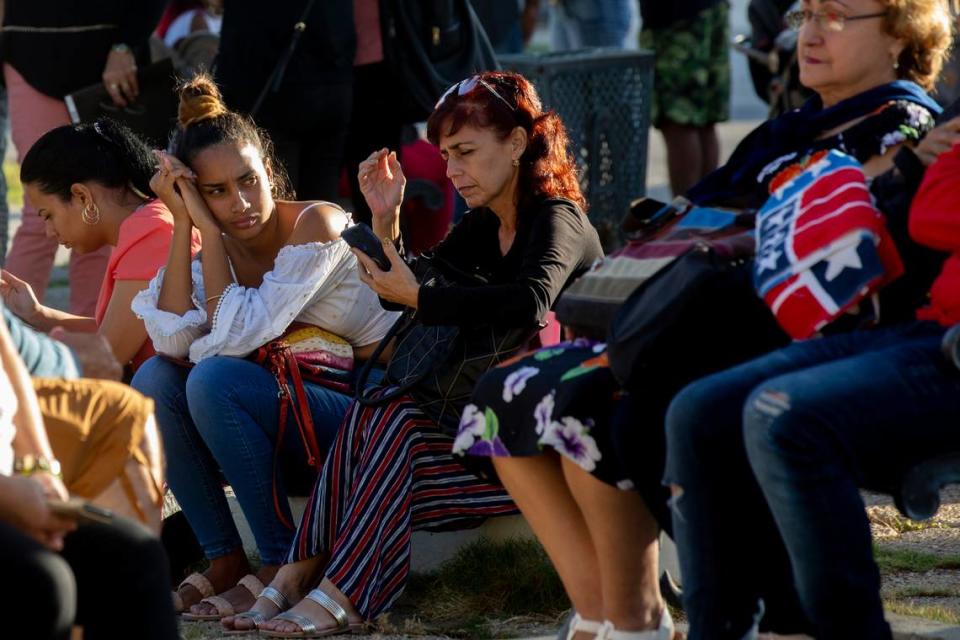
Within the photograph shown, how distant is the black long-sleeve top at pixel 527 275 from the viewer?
3.69m

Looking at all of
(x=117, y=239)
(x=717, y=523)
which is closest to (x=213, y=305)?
(x=117, y=239)

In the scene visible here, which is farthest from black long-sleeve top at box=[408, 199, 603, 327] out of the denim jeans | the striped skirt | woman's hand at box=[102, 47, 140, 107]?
the denim jeans

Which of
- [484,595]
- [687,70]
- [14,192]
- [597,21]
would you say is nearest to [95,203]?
[484,595]

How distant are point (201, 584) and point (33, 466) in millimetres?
1351

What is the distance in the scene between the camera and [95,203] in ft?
15.0

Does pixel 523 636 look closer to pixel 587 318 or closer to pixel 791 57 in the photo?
pixel 587 318

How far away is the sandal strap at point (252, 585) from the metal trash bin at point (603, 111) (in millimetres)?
3238

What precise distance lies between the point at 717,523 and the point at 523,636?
0.88 metres

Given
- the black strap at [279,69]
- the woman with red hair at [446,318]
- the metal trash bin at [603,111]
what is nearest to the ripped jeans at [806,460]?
the woman with red hair at [446,318]

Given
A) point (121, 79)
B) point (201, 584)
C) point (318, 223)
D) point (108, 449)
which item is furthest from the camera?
point (121, 79)

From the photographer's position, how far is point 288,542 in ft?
13.3

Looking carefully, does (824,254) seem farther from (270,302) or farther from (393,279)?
(270,302)

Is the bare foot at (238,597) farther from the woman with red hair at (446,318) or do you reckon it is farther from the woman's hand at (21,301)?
the woman's hand at (21,301)

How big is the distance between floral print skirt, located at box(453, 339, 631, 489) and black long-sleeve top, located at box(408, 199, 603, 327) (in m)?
0.23
